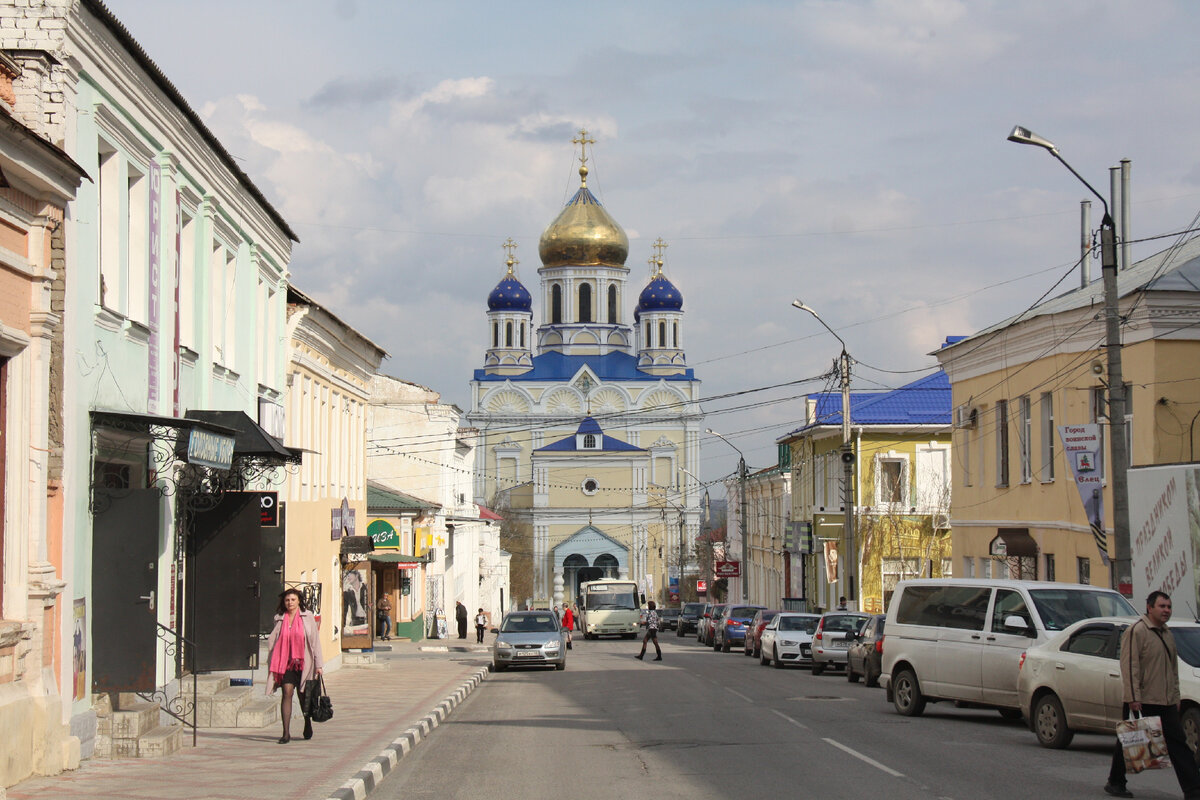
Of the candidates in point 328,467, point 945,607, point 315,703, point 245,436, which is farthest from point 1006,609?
point 328,467

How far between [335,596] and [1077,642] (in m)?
19.7

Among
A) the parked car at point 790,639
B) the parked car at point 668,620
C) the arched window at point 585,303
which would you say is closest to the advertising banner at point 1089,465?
the parked car at point 790,639

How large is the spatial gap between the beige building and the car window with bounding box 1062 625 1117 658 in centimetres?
1242

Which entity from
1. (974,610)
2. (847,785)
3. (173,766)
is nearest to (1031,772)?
(847,785)

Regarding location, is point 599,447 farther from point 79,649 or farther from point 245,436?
point 79,649

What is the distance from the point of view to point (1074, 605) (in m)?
16.8

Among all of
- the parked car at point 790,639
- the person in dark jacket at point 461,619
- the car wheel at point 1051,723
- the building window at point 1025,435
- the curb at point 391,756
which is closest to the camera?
the curb at point 391,756

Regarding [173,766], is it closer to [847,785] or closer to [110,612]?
[110,612]

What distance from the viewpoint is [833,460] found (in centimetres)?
5159

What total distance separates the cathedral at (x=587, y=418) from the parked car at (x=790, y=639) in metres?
67.2

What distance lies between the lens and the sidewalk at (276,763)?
11.5 metres

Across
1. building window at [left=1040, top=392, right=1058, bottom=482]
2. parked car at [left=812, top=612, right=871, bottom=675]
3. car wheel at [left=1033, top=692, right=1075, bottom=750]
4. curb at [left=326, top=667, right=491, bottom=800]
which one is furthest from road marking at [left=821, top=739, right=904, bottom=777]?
building window at [left=1040, top=392, right=1058, bottom=482]

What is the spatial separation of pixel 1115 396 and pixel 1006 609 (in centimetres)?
357

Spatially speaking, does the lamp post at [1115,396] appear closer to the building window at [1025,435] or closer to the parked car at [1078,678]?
the parked car at [1078,678]
